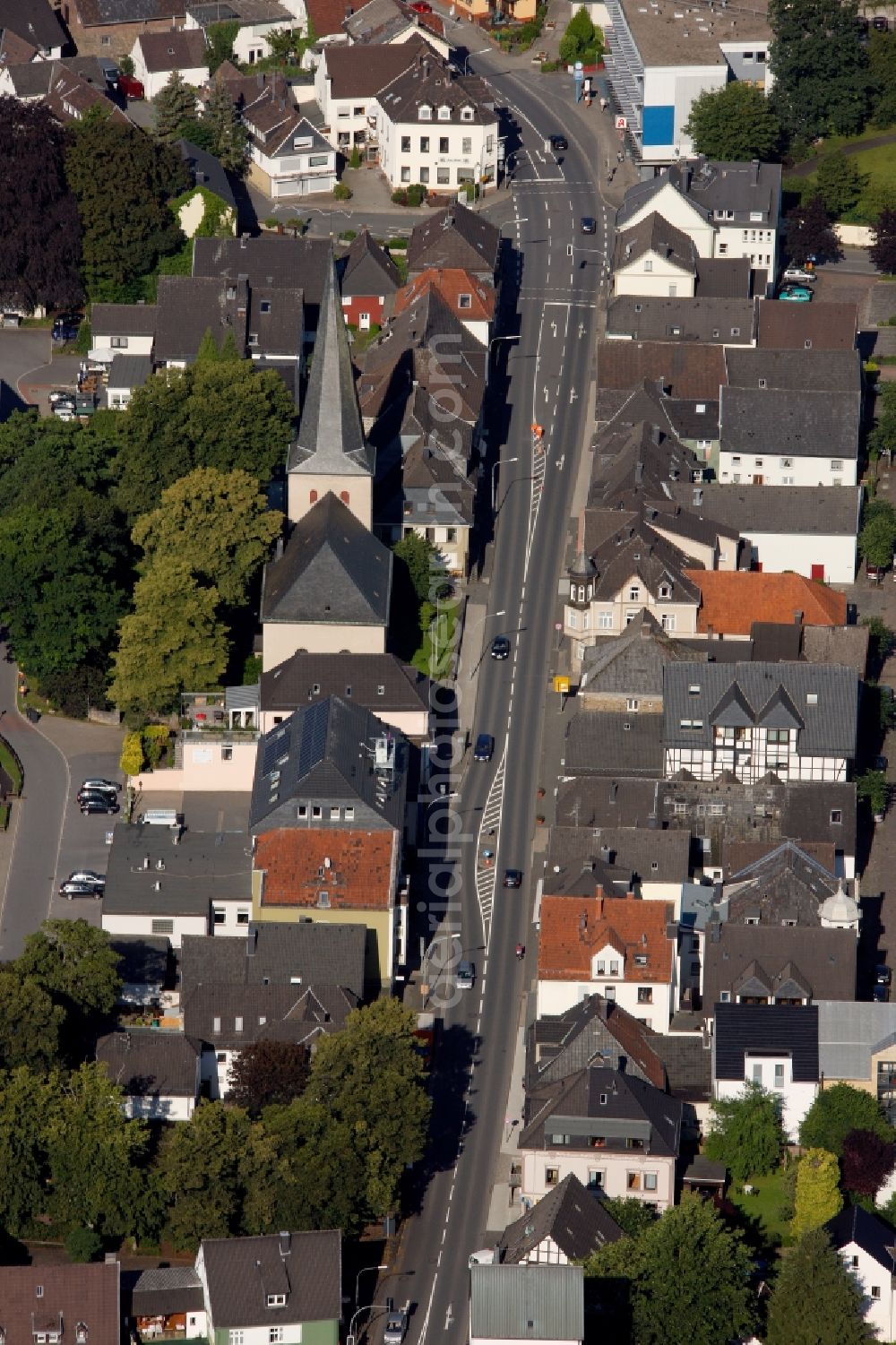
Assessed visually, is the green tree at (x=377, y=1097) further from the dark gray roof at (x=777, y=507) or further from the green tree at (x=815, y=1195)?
the dark gray roof at (x=777, y=507)

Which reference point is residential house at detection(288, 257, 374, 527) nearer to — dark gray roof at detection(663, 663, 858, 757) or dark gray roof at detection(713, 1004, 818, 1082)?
dark gray roof at detection(663, 663, 858, 757)

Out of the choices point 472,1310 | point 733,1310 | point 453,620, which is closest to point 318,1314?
point 472,1310

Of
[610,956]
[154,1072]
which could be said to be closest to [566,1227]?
[610,956]

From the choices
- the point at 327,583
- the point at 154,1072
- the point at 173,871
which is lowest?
the point at 154,1072

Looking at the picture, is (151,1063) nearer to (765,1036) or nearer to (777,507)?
(765,1036)

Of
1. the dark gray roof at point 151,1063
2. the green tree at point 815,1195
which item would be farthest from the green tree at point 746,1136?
the dark gray roof at point 151,1063

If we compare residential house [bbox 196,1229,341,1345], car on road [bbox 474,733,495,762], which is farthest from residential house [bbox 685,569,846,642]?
residential house [bbox 196,1229,341,1345]
